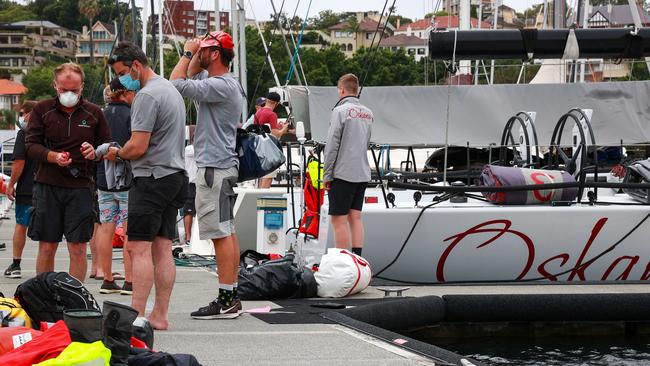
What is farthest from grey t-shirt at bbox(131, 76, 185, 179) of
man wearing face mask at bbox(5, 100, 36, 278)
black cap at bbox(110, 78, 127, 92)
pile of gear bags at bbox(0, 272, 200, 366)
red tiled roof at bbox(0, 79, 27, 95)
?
red tiled roof at bbox(0, 79, 27, 95)

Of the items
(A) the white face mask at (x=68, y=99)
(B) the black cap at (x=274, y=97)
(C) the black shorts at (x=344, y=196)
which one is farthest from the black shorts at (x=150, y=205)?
(B) the black cap at (x=274, y=97)

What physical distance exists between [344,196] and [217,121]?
2643 mm

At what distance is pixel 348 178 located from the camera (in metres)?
10.7

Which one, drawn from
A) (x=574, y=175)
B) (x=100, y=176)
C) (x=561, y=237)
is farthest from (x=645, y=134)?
(x=100, y=176)

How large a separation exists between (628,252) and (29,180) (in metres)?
5.59

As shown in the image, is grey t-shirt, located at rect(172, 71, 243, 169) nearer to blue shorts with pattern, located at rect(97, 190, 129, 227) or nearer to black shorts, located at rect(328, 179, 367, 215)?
blue shorts with pattern, located at rect(97, 190, 129, 227)

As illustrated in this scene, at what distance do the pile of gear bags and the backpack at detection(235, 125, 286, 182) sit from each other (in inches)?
73.2

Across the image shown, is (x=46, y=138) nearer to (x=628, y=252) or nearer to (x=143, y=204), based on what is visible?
(x=143, y=204)

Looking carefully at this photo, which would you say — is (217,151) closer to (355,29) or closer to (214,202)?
(214,202)

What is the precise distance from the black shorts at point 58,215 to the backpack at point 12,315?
1.63 metres

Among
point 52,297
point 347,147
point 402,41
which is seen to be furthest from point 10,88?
point 52,297

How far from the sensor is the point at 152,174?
7582 millimetres

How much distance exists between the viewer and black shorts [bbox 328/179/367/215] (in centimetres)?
1067

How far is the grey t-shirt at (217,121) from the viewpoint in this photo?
8.12 metres
